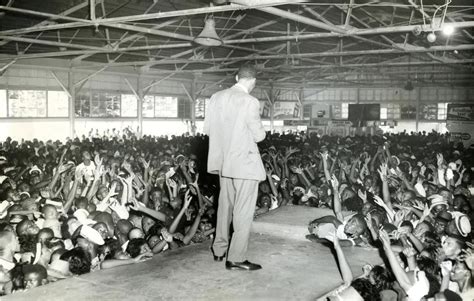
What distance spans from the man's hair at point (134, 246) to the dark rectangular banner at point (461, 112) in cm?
2241

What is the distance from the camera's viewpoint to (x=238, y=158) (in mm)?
4098

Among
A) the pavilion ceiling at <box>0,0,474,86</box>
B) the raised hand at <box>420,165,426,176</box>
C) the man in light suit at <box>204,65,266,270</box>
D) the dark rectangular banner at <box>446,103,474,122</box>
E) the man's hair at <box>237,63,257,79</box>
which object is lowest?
the raised hand at <box>420,165,426,176</box>

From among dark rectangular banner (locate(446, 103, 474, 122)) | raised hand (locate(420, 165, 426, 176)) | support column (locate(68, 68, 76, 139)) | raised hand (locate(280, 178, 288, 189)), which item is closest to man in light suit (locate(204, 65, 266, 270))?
raised hand (locate(280, 178, 288, 189))

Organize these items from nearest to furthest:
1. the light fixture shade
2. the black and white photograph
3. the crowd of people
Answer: the black and white photograph
the crowd of people
the light fixture shade

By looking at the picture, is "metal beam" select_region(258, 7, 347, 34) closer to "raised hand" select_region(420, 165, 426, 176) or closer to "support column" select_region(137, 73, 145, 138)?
"raised hand" select_region(420, 165, 426, 176)

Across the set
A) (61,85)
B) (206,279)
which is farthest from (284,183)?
(61,85)

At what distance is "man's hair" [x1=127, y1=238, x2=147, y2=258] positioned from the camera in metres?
5.40

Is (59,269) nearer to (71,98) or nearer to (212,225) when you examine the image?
(212,225)

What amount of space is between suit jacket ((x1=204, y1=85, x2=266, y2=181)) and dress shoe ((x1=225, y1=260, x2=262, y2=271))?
802 millimetres

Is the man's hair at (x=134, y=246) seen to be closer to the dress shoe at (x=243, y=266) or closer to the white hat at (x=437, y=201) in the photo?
the dress shoe at (x=243, y=266)

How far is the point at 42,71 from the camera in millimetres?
19250

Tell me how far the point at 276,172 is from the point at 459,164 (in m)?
4.54

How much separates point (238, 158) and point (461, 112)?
23.2 m

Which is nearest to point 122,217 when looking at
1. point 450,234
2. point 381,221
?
point 381,221
